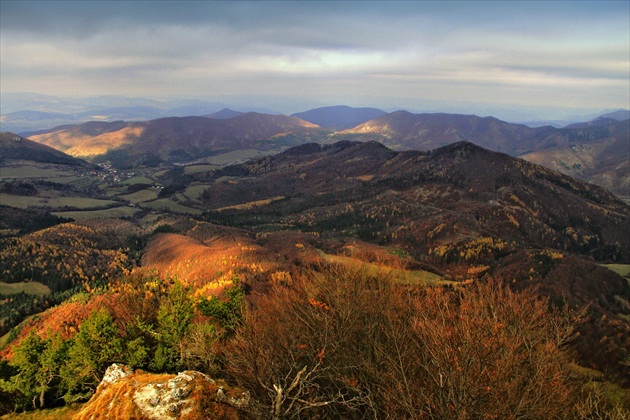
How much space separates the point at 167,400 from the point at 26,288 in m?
148

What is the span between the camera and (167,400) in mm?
22734

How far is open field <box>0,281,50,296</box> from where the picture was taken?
128 meters

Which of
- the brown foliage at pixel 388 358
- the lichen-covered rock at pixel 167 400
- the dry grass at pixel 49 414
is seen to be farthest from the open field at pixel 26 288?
the lichen-covered rock at pixel 167 400

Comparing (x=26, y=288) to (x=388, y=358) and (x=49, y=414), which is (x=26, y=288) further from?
(x=388, y=358)

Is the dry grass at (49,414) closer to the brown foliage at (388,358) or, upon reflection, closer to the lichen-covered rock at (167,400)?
the lichen-covered rock at (167,400)

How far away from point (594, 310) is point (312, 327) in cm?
9148

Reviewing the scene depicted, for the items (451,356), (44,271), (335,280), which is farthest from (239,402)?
(44,271)

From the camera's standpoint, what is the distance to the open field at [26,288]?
127775mm

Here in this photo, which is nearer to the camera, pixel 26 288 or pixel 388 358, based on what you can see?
pixel 388 358

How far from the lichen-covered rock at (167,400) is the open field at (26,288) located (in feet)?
446

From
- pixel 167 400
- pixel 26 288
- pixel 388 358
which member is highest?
pixel 388 358

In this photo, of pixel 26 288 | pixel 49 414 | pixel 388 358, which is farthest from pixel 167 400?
pixel 26 288

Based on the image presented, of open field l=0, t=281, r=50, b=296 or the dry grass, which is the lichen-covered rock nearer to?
the dry grass

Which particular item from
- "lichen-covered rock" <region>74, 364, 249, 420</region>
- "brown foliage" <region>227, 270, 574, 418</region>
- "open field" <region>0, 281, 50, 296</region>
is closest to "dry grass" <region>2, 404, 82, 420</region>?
"lichen-covered rock" <region>74, 364, 249, 420</region>
